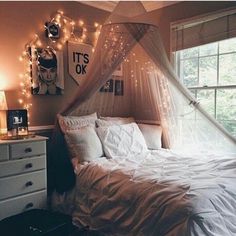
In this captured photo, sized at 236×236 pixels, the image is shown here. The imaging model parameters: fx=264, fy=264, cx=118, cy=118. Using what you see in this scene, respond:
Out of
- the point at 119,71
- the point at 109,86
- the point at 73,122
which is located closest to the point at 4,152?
the point at 73,122

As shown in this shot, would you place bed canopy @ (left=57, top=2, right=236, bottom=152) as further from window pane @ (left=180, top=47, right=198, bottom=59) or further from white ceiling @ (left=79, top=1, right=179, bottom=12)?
white ceiling @ (left=79, top=1, right=179, bottom=12)

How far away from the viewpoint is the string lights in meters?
2.98

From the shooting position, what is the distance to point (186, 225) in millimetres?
1675

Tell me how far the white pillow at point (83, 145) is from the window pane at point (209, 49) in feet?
5.85

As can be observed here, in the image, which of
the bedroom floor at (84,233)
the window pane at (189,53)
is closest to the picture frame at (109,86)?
the window pane at (189,53)

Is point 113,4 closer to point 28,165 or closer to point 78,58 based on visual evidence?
point 78,58

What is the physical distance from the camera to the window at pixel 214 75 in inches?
124

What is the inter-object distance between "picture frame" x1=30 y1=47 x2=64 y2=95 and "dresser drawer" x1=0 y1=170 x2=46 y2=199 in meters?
1.00

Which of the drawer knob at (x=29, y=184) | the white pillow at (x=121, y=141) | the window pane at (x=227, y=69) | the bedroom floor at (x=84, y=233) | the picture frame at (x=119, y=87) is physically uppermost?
the window pane at (x=227, y=69)

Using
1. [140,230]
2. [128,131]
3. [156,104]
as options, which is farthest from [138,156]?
[140,230]

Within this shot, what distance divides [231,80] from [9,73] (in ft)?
8.37

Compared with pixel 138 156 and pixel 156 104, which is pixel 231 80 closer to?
pixel 156 104

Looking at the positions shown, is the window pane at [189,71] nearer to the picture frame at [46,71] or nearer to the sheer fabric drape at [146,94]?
the sheer fabric drape at [146,94]

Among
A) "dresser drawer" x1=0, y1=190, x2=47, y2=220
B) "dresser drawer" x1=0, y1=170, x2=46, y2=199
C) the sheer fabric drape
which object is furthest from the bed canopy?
"dresser drawer" x1=0, y1=190, x2=47, y2=220
